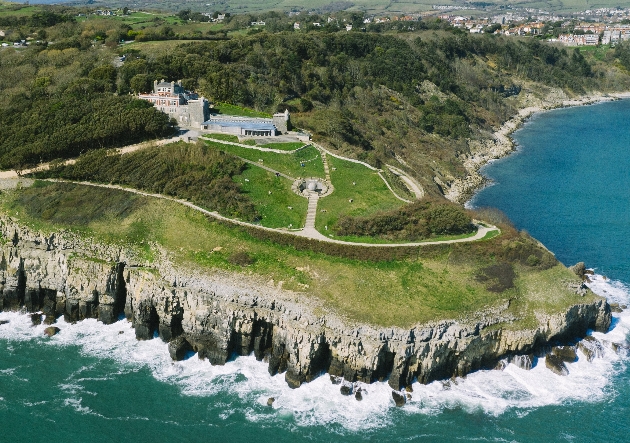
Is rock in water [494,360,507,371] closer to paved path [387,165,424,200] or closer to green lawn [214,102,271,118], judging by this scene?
paved path [387,165,424,200]

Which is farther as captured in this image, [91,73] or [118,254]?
[91,73]

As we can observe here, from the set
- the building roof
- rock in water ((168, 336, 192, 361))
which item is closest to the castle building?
the building roof

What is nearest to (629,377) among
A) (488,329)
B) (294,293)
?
(488,329)

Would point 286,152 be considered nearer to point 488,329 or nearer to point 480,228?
point 480,228

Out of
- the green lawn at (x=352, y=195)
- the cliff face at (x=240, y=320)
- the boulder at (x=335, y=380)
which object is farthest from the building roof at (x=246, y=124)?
the boulder at (x=335, y=380)

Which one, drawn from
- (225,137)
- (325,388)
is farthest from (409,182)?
(325,388)
